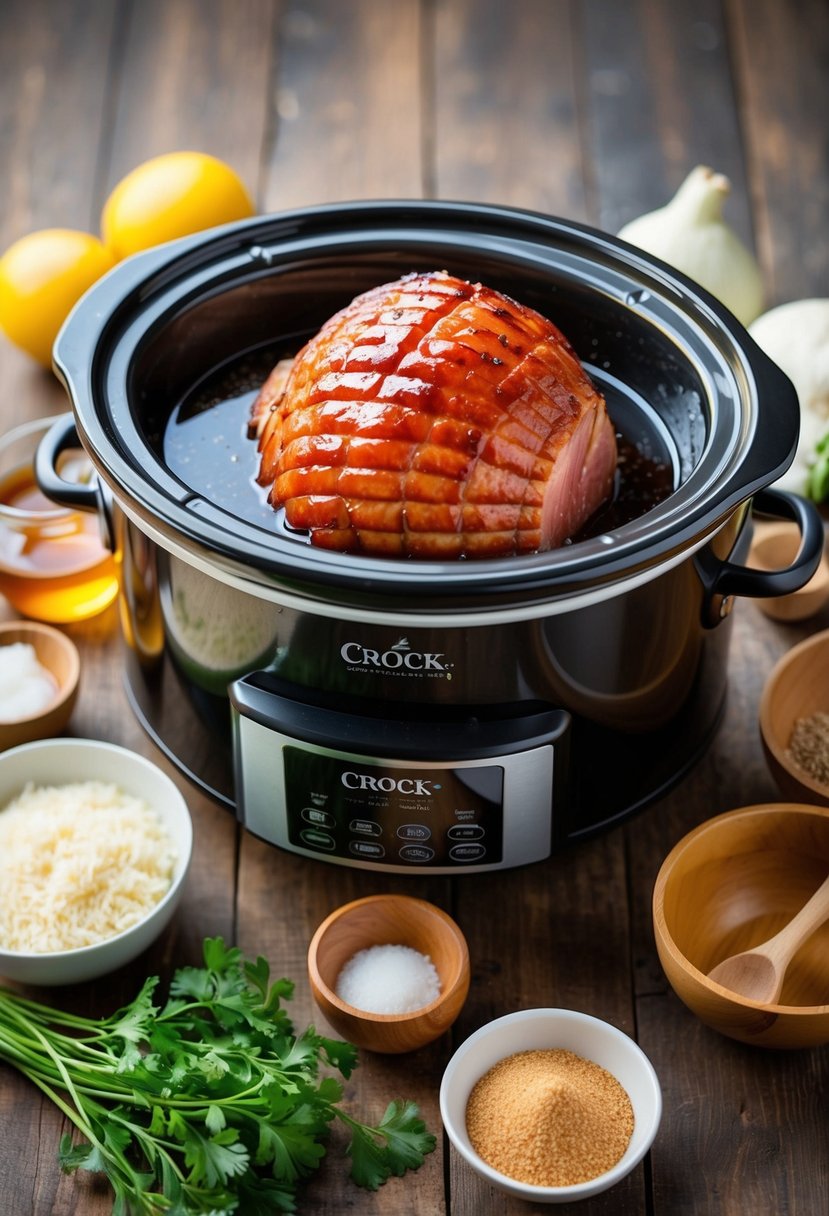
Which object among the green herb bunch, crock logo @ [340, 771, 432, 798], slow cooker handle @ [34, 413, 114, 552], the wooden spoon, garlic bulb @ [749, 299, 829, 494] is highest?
slow cooker handle @ [34, 413, 114, 552]

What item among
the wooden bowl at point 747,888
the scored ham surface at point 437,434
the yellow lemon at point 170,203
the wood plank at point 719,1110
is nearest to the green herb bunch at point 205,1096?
the wood plank at point 719,1110

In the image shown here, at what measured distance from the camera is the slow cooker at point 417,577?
1395mm

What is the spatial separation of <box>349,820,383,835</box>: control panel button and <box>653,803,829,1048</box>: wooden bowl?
311 mm

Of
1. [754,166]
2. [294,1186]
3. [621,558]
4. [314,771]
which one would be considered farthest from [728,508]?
[754,166]

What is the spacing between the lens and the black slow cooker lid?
1352 millimetres

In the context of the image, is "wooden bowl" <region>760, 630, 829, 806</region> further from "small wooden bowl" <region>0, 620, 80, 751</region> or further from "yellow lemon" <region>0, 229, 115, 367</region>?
"yellow lemon" <region>0, 229, 115, 367</region>

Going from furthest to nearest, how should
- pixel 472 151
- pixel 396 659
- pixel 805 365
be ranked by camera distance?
pixel 472 151 → pixel 805 365 → pixel 396 659

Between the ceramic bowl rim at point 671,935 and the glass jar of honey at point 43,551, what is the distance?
90 cm

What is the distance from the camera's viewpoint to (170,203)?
2342 mm

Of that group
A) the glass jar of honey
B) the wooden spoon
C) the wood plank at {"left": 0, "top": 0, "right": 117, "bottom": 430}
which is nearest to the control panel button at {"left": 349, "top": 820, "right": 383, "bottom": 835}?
the wooden spoon

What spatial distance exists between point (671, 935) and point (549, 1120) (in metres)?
0.29

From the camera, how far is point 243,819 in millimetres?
1666

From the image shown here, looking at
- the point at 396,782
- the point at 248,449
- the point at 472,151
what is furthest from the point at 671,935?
the point at 472,151

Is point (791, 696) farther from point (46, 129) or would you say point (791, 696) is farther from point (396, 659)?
point (46, 129)
